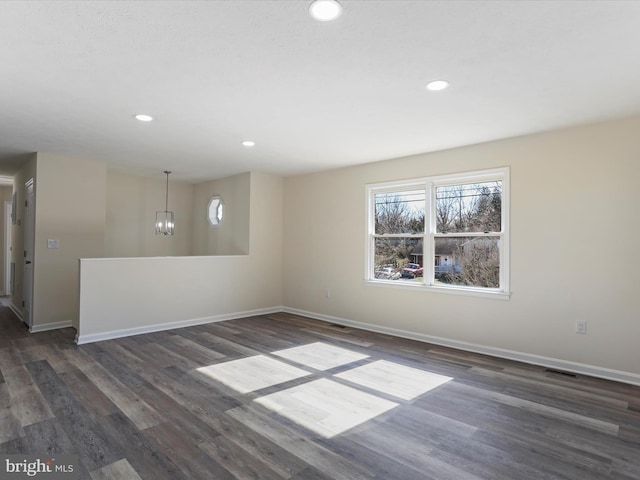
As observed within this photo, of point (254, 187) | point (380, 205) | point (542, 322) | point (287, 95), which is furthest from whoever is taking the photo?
→ point (254, 187)

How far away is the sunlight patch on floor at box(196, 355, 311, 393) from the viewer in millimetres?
3307

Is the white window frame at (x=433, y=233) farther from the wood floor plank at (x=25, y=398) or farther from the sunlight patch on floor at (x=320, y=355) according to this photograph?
the wood floor plank at (x=25, y=398)

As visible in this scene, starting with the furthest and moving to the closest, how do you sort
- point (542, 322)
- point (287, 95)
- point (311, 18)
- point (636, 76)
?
point (542, 322)
point (287, 95)
point (636, 76)
point (311, 18)

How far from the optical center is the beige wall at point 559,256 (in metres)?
3.46

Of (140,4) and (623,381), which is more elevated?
(140,4)

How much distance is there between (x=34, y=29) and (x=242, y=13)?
1237mm

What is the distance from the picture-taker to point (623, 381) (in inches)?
135

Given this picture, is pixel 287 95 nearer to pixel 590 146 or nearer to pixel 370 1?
pixel 370 1

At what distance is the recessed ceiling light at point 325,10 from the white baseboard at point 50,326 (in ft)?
18.1

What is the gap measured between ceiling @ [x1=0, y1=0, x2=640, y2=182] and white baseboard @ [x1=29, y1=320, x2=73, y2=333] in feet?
8.24

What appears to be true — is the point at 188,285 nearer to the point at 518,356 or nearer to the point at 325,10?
the point at 518,356

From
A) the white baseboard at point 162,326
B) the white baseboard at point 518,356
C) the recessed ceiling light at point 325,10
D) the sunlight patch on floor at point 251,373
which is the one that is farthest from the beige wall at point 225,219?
the recessed ceiling light at point 325,10

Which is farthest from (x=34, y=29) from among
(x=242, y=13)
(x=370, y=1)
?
(x=370, y=1)

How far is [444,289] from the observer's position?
4.63 metres
